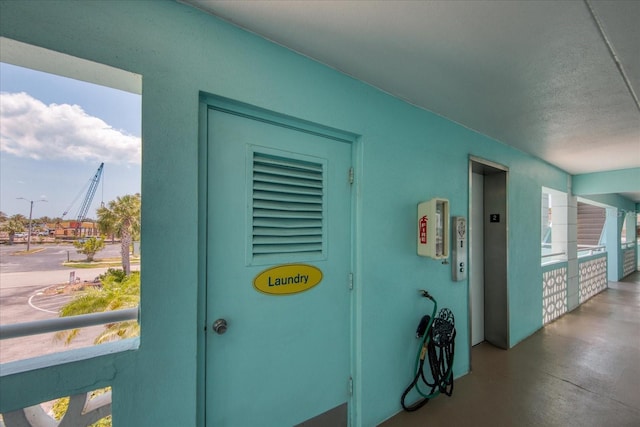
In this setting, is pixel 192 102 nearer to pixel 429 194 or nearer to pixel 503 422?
pixel 429 194

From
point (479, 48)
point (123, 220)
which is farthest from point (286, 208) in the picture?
point (479, 48)

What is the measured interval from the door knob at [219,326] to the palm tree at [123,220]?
1.55ft

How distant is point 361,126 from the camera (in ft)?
6.00

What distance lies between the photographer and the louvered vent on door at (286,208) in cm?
147

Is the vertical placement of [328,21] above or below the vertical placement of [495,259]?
above

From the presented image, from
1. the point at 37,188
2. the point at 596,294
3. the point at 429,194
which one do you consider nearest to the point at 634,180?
the point at 596,294

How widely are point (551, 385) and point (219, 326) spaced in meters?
3.08

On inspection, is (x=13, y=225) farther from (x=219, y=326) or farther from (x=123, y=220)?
(x=219, y=326)

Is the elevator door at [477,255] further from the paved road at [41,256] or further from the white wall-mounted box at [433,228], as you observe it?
the paved road at [41,256]

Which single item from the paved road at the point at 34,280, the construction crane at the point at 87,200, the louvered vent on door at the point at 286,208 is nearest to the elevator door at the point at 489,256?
the louvered vent on door at the point at 286,208

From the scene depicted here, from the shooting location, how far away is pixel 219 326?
1300mm

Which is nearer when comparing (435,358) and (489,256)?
(435,358)

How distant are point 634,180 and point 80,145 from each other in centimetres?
688

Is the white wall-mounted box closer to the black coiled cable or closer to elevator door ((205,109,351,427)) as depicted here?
the black coiled cable
